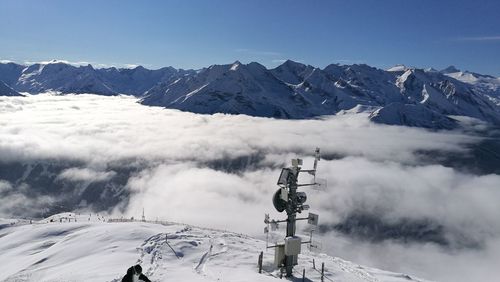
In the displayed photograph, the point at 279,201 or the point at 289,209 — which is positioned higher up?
the point at 279,201

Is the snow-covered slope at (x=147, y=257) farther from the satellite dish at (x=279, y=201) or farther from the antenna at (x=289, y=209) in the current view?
the satellite dish at (x=279, y=201)

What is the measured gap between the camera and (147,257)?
3111 centimetres

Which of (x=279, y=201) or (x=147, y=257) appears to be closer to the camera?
(x=279, y=201)

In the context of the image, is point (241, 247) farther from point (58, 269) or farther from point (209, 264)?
point (58, 269)

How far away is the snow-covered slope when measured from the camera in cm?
2836

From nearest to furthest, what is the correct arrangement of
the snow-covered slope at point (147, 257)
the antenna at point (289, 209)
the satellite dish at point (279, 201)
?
the snow-covered slope at point (147, 257) < the antenna at point (289, 209) < the satellite dish at point (279, 201)

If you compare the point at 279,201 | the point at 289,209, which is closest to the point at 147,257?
the point at 279,201

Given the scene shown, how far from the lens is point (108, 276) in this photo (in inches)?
1034

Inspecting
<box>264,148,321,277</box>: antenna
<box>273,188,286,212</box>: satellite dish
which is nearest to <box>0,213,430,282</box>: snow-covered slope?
<box>264,148,321,277</box>: antenna

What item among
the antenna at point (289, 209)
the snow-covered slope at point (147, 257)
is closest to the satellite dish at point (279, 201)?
the antenna at point (289, 209)

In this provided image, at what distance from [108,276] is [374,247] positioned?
183789 mm

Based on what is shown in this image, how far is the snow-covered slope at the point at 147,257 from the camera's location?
1117 inches

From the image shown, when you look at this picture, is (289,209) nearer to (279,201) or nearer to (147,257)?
(279,201)

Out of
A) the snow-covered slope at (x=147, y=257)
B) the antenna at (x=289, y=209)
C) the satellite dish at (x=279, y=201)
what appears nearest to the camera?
the snow-covered slope at (x=147, y=257)
